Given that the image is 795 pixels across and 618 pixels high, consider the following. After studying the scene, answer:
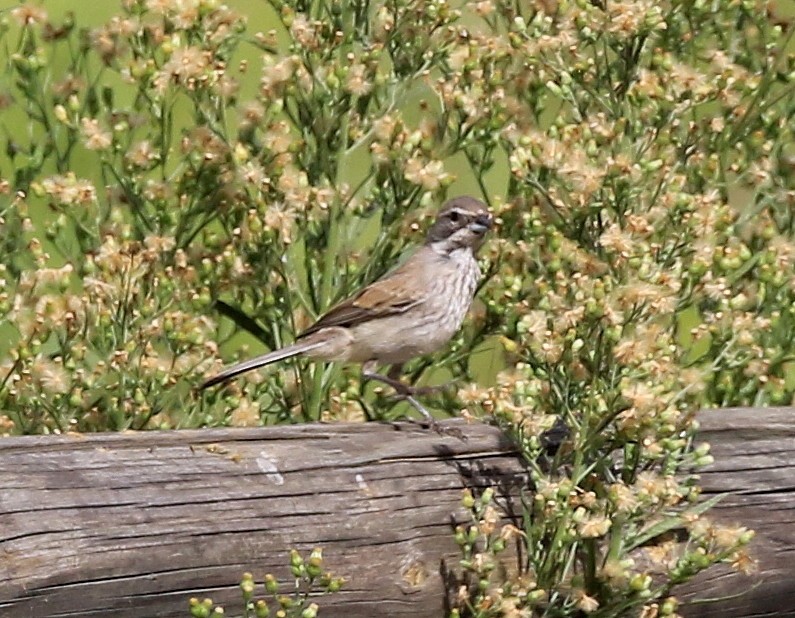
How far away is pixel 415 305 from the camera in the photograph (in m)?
5.59

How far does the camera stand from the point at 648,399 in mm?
3322

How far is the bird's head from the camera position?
534cm

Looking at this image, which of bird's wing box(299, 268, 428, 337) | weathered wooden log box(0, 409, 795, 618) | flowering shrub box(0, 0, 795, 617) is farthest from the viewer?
bird's wing box(299, 268, 428, 337)

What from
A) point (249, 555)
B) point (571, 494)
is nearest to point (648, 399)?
point (571, 494)

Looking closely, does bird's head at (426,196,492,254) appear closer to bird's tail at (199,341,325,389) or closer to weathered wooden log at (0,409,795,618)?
bird's tail at (199,341,325,389)

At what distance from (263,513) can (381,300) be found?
2.50 metres

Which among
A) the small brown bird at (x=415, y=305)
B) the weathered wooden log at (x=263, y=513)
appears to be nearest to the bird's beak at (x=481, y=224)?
the small brown bird at (x=415, y=305)

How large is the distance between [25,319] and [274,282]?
86cm

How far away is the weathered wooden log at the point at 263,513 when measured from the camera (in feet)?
9.30

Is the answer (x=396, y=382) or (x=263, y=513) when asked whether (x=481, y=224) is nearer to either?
(x=396, y=382)

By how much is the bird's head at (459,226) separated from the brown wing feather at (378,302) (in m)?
0.17

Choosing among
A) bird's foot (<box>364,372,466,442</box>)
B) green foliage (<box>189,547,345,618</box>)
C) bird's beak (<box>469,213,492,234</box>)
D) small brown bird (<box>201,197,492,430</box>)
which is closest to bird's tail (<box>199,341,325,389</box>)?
small brown bird (<box>201,197,492,430</box>)

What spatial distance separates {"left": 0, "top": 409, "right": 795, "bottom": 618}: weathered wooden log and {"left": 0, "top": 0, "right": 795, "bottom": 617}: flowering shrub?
32 cm

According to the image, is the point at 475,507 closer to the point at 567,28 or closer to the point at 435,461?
the point at 435,461
